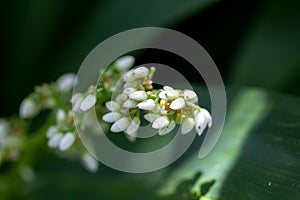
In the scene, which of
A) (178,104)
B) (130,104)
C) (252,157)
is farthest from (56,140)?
(252,157)

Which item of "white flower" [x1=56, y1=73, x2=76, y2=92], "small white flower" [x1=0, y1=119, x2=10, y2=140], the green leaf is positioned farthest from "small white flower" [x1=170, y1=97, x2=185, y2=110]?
"small white flower" [x1=0, y1=119, x2=10, y2=140]

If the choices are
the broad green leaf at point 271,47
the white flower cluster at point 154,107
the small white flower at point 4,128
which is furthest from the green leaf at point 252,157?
the small white flower at point 4,128

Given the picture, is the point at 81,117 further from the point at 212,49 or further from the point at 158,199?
the point at 212,49

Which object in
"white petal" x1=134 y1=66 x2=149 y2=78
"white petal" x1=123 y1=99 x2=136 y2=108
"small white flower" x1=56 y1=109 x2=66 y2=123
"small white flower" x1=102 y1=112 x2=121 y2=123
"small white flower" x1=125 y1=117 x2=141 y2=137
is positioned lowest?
"small white flower" x1=125 y1=117 x2=141 y2=137

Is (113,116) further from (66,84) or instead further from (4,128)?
(4,128)

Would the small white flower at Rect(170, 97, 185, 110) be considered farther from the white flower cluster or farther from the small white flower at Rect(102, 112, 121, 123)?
the small white flower at Rect(102, 112, 121, 123)

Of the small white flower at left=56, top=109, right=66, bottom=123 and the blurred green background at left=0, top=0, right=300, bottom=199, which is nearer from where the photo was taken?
the blurred green background at left=0, top=0, right=300, bottom=199

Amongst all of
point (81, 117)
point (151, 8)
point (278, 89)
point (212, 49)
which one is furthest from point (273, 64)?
point (81, 117)
